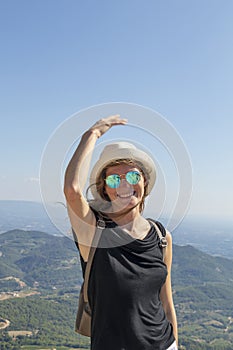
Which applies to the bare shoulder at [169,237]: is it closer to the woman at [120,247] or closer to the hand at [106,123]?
the woman at [120,247]

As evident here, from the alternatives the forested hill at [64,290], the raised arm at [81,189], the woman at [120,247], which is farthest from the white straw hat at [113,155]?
the forested hill at [64,290]

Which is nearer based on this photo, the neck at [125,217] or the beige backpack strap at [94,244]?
the beige backpack strap at [94,244]

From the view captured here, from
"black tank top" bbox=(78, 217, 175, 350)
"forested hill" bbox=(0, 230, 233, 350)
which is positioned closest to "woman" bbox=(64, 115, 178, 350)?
"black tank top" bbox=(78, 217, 175, 350)

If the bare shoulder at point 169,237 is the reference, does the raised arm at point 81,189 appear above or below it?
above

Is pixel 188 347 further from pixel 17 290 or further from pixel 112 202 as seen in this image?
pixel 112 202

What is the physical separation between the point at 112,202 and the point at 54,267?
126 metres

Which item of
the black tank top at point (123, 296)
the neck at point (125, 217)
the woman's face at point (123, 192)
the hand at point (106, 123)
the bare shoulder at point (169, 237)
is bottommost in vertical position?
the black tank top at point (123, 296)

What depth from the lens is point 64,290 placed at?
318ft

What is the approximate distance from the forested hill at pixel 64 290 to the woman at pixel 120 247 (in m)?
38.6

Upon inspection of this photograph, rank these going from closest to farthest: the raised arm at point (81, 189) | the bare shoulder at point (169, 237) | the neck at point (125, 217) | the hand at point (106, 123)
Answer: the raised arm at point (81, 189) → the hand at point (106, 123) → the neck at point (125, 217) → the bare shoulder at point (169, 237)

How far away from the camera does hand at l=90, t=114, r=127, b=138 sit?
144 centimetres

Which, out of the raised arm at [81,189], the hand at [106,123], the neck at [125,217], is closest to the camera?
the raised arm at [81,189]

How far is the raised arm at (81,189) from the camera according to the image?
131 cm

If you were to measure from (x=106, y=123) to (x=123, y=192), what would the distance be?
0.99 ft
